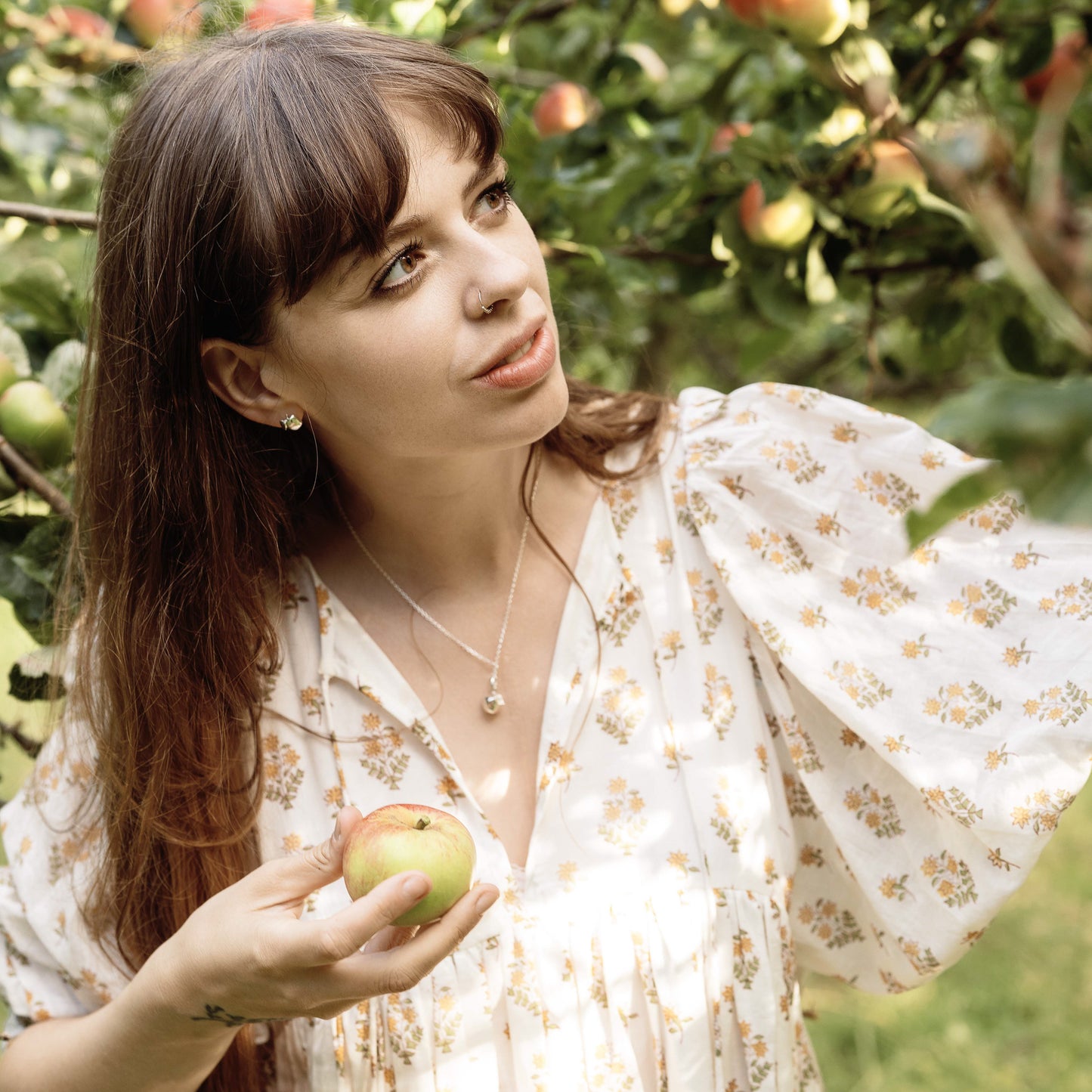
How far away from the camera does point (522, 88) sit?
6.29ft

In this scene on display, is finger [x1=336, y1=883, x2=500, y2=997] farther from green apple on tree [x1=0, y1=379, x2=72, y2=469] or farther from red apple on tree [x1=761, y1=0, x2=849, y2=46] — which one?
red apple on tree [x1=761, y1=0, x2=849, y2=46]

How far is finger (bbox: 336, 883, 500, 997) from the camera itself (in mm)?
981

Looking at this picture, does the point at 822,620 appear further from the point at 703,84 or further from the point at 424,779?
the point at 703,84

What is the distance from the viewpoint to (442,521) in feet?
4.59

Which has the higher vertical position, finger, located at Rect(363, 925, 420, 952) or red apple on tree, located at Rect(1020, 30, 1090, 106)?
red apple on tree, located at Rect(1020, 30, 1090, 106)

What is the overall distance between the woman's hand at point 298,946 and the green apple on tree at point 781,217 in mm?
896

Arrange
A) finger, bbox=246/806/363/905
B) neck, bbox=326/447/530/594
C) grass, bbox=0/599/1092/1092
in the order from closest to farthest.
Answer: finger, bbox=246/806/363/905, neck, bbox=326/447/530/594, grass, bbox=0/599/1092/1092

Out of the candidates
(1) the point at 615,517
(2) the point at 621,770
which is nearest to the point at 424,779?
(2) the point at 621,770

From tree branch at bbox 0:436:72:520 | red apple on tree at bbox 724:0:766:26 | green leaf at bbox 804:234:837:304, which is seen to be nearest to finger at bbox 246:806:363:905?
tree branch at bbox 0:436:72:520

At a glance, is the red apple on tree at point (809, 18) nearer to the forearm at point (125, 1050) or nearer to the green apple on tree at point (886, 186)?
the green apple on tree at point (886, 186)

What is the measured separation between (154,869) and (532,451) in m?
0.63

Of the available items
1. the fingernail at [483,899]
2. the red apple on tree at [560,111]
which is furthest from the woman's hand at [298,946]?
the red apple on tree at [560,111]

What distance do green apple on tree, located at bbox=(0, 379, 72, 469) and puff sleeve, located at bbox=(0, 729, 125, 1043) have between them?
34 cm

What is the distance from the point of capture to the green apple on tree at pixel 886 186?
1467mm
